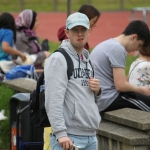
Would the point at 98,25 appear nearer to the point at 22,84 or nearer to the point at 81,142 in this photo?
the point at 22,84

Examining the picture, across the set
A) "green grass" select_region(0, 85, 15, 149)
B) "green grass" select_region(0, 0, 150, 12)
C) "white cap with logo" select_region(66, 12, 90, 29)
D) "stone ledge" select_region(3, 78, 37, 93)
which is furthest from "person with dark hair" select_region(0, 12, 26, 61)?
"green grass" select_region(0, 0, 150, 12)

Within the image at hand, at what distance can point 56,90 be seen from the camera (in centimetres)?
411

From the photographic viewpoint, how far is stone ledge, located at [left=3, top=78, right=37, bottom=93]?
24.8 feet

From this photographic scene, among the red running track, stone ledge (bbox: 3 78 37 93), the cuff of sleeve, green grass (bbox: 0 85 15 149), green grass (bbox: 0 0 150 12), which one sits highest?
green grass (bbox: 0 0 150 12)

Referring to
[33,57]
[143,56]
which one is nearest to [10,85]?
[33,57]

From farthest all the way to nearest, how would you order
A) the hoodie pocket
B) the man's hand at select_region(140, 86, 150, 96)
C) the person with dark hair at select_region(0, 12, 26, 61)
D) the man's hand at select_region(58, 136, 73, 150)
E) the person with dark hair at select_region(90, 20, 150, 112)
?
the person with dark hair at select_region(0, 12, 26, 61), the man's hand at select_region(140, 86, 150, 96), the person with dark hair at select_region(90, 20, 150, 112), the hoodie pocket, the man's hand at select_region(58, 136, 73, 150)

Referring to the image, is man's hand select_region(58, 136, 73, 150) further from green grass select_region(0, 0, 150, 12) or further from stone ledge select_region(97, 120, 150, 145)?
green grass select_region(0, 0, 150, 12)

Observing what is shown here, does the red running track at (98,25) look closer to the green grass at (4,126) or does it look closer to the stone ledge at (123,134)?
the green grass at (4,126)

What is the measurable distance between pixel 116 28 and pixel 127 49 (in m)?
20.1

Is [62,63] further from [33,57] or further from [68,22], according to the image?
[33,57]

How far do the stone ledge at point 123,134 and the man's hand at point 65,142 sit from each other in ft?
4.46

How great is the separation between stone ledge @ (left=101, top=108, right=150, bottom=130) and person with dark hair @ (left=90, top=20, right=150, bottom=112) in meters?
0.15

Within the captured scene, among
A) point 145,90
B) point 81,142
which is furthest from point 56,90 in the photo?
point 145,90

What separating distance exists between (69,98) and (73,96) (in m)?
0.03
